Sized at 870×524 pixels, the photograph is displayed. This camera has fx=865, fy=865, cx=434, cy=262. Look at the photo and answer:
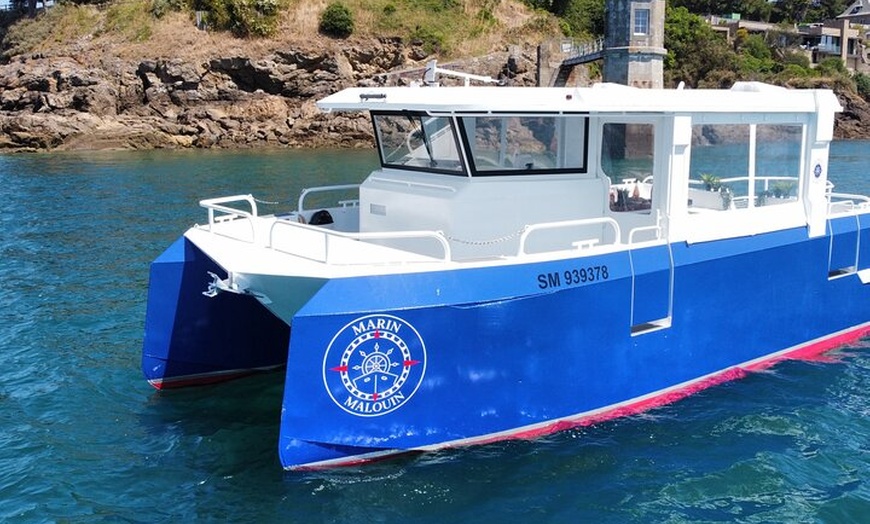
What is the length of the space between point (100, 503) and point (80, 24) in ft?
187

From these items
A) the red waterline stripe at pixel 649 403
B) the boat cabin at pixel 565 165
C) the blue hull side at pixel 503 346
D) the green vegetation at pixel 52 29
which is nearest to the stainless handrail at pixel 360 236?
the blue hull side at pixel 503 346

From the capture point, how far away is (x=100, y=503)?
26.3 ft

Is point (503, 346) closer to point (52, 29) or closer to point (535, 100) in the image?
point (535, 100)

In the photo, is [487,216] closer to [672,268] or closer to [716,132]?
[672,268]

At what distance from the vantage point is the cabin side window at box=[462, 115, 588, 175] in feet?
30.6

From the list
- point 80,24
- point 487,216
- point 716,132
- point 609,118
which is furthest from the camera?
point 80,24

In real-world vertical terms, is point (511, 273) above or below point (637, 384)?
above

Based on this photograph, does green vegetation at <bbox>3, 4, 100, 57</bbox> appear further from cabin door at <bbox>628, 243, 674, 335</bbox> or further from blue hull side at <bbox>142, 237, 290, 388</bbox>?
cabin door at <bbox>628, 243, 674, 335</bbox>

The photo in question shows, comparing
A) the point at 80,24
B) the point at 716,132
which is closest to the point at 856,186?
the point at 716,132

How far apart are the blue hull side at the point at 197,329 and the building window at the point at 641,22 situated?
4520cm

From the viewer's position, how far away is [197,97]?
52.8m

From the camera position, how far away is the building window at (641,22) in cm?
5119

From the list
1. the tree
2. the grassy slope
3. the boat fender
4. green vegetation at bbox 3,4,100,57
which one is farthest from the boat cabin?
the tree

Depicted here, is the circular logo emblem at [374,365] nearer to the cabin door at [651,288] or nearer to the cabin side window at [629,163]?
the cabin door at [651,288]
